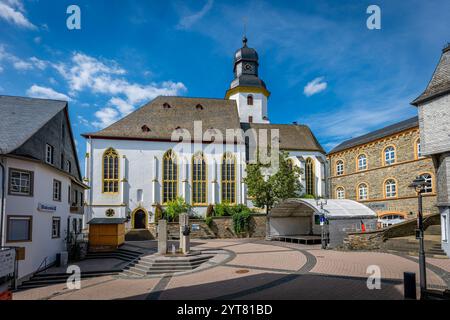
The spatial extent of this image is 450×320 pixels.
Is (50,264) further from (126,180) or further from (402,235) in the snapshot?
(402,235)

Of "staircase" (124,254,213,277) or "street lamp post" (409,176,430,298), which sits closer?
"street lamp post" (409,176,430,298)

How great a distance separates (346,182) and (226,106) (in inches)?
753

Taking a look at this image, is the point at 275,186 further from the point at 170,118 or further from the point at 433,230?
the point at 170,118

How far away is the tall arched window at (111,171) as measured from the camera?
35750 mm

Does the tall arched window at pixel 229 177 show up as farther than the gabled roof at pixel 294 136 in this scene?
Answer: No

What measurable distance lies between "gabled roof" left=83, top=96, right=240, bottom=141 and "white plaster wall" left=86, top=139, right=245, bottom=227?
1.01 meters

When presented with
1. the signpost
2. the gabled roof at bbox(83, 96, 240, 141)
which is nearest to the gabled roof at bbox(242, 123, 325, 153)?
the gabled roof at bbox(83, 96, 240, 141)

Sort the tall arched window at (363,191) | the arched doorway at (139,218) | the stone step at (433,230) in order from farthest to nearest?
the arched doorway at (139,218) → the tall arched window at (363,191) → the stone step at (433,230)

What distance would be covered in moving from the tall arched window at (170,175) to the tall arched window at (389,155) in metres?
23.1

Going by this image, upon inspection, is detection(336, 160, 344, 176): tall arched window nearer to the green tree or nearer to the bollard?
the green tree

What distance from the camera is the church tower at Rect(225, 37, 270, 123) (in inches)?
1916

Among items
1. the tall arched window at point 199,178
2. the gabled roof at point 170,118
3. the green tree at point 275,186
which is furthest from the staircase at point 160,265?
the gabled roof at point 170,118

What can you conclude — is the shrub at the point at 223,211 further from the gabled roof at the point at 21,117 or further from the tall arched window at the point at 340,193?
the gabled roof at the point at 21,117
